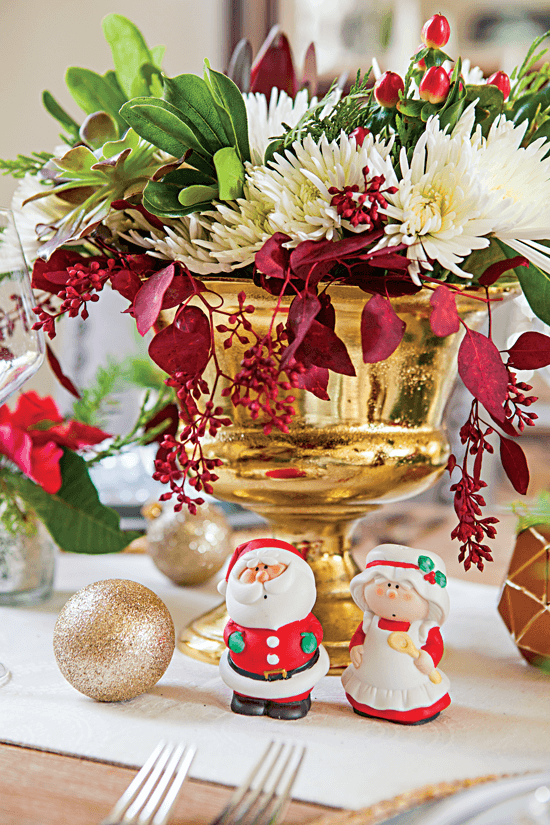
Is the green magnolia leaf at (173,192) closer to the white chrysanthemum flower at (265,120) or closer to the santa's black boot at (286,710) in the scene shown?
the white chrysanthemum flower at (265,120)

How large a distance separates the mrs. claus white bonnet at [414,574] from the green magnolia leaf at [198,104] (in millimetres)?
256

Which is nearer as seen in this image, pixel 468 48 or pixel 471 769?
pixel 471 769

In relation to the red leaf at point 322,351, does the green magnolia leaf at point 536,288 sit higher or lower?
higher

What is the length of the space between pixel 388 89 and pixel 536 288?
0.48 feet

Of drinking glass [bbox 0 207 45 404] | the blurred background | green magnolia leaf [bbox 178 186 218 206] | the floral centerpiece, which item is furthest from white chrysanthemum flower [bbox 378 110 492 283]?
the blurred background

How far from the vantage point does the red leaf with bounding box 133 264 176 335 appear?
390 millimetres

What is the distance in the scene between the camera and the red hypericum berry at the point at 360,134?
41cm

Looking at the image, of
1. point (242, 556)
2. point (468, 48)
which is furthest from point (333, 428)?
point (468, 48)

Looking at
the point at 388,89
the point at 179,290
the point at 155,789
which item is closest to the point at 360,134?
the point at 388,89

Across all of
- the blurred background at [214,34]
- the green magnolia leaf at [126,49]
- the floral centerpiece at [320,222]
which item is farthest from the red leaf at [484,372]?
the blurred background at [214,34]

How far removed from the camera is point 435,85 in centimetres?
40

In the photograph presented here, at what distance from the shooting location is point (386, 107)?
431mm

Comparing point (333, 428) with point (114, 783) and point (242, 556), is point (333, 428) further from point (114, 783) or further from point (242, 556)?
point (114, 783)

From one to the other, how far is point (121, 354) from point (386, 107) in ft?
2.64
